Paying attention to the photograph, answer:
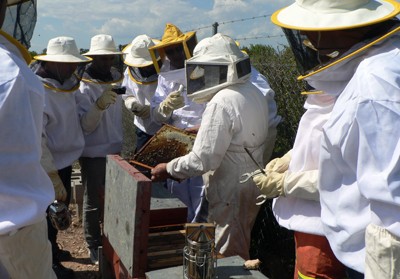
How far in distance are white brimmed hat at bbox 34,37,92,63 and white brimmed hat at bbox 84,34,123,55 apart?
19.4 inches

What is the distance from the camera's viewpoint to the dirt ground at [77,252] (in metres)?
4.13

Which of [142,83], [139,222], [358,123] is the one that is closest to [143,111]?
[142,83]

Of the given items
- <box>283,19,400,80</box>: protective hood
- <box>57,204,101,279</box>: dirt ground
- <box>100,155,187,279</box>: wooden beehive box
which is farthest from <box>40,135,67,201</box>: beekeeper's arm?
<box>283,19,400,80</box>: protective hood

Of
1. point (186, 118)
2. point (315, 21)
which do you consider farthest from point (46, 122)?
point (315, 21)

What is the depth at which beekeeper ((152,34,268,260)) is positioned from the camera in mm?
2678

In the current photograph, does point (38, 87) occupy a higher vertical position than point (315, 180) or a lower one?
higher

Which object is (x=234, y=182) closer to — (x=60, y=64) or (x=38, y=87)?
(x=38, y=87)

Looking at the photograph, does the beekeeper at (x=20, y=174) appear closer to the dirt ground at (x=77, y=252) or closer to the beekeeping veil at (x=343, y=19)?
the beekeeping veil at (x=343, y=19)

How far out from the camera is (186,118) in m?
4.01

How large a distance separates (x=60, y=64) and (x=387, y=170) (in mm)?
2968

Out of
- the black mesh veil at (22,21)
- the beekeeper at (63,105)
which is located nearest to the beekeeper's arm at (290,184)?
the black mesh veil at (22,21)

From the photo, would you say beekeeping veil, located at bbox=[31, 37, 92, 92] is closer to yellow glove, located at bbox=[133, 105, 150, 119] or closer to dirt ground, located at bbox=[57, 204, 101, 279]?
yellow glove, located at bbox=[133, 105, 150, 119]

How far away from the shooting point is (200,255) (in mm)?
2039

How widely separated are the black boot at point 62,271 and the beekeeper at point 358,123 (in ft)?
9.46
